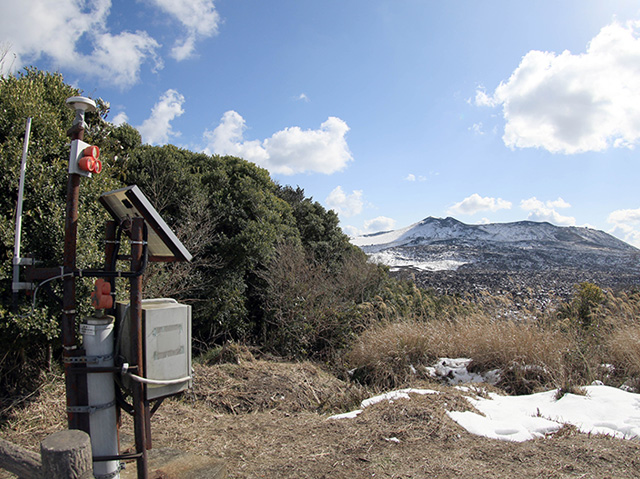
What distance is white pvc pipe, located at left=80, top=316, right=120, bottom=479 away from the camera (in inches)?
86.0

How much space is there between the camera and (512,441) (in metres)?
3.29

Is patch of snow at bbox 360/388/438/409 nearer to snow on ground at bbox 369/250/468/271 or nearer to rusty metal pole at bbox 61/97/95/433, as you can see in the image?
rusty metal pole at bbox 61/97/95/433

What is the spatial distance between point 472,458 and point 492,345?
323 centimetres

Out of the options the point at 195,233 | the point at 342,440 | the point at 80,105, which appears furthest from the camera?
the point at 195,233

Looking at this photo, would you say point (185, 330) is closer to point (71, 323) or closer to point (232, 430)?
point (71, 323)

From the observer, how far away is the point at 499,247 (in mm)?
41438

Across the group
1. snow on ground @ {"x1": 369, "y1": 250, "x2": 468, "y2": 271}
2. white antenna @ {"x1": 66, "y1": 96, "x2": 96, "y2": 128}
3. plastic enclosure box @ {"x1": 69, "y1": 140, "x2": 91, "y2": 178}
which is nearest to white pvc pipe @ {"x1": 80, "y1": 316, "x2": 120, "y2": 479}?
plastic enclosure box @ {"x1": 69, "y1": 140, "x2": 91, "y2": 178}

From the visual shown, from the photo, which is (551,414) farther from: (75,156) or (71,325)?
(75,156)

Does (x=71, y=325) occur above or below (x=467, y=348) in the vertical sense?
above

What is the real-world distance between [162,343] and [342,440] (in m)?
1.90

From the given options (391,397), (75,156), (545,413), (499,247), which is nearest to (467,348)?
(545,413)

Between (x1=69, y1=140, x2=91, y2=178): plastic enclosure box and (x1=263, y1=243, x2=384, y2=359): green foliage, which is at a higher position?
(x1=69, y1=140, x2=91, y2=178): plastic enclosure box

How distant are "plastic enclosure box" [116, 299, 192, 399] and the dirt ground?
1039 millimetres

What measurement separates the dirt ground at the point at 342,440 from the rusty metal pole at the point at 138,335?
892mm
